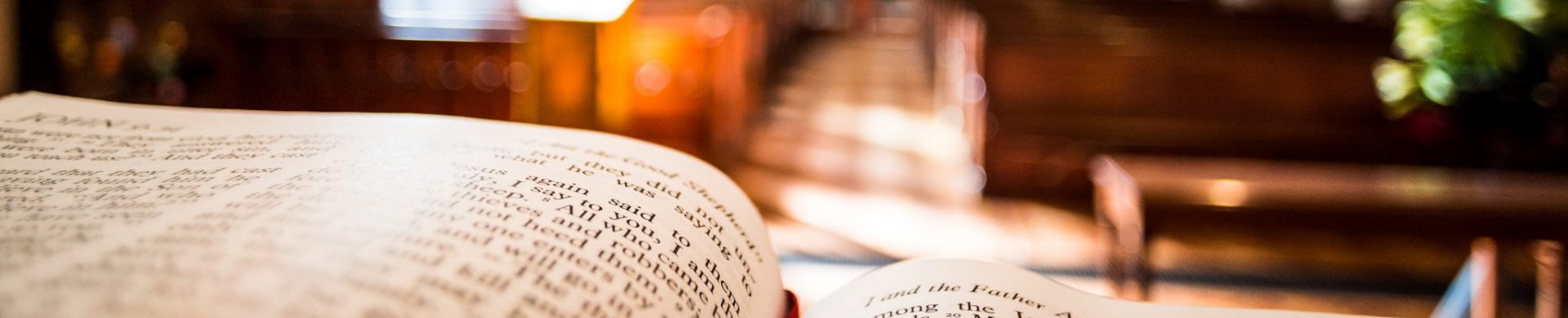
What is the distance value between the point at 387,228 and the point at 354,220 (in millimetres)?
17

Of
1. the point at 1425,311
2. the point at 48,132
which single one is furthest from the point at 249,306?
the point at 1425,311

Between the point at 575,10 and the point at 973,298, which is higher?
the point at 575,10

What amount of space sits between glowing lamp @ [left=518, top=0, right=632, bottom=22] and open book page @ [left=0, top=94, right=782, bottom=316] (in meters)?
1.20

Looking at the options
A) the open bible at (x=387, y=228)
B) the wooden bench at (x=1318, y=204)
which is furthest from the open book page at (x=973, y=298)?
A: the wooden bench at (x=1318, y=204)

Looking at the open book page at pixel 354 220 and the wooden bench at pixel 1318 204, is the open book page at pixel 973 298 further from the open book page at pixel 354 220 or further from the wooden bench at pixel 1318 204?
the wooden bench at pixel 1318 204

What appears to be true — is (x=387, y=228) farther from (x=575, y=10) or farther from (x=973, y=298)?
(x=575, y=10)

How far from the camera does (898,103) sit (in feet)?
18.7

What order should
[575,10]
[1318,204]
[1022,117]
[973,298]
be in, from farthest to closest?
[1022,117] → [1318,204] → [575,10] → [973,298]

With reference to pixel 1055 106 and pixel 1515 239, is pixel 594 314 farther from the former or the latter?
pixel 1055 106

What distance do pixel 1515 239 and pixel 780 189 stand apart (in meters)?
2.81

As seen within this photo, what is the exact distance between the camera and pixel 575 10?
180 centimetres

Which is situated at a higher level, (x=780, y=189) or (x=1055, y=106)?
(x=1055, y=106)

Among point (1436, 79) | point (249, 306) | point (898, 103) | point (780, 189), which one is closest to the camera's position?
point (249, 306)

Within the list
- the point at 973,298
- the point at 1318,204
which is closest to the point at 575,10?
the point at 973,298
